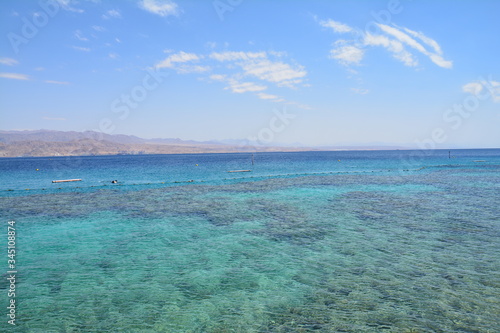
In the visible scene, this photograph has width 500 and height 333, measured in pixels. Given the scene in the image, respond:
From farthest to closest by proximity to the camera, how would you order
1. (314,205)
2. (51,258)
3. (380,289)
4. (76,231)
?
(314,205) → (76,231) → (51,258) → (380,289)

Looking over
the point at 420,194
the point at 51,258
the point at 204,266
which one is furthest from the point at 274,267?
the point at 420,194

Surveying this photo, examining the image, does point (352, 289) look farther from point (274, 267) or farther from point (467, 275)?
point (467, 275)

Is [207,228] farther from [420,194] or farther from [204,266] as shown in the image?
[420,194]

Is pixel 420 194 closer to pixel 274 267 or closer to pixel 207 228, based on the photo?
pixel 207 228

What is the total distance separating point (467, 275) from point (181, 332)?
33.5 ft

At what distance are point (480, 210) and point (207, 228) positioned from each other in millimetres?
20944

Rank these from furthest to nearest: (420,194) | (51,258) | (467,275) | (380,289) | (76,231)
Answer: (420,194)
(76,231)
(51,258)
(467,275)
(380,289)

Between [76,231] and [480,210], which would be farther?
[480,210]

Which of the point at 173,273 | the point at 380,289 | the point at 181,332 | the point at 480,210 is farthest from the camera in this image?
the point at 480,210

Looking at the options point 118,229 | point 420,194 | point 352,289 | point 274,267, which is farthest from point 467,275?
point 420,194

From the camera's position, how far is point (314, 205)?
92.4 feet

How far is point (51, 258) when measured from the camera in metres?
14.5

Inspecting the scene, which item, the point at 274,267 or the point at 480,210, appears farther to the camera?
the point at 480,210

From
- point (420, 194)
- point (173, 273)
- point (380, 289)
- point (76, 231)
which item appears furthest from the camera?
point (420, 194)
